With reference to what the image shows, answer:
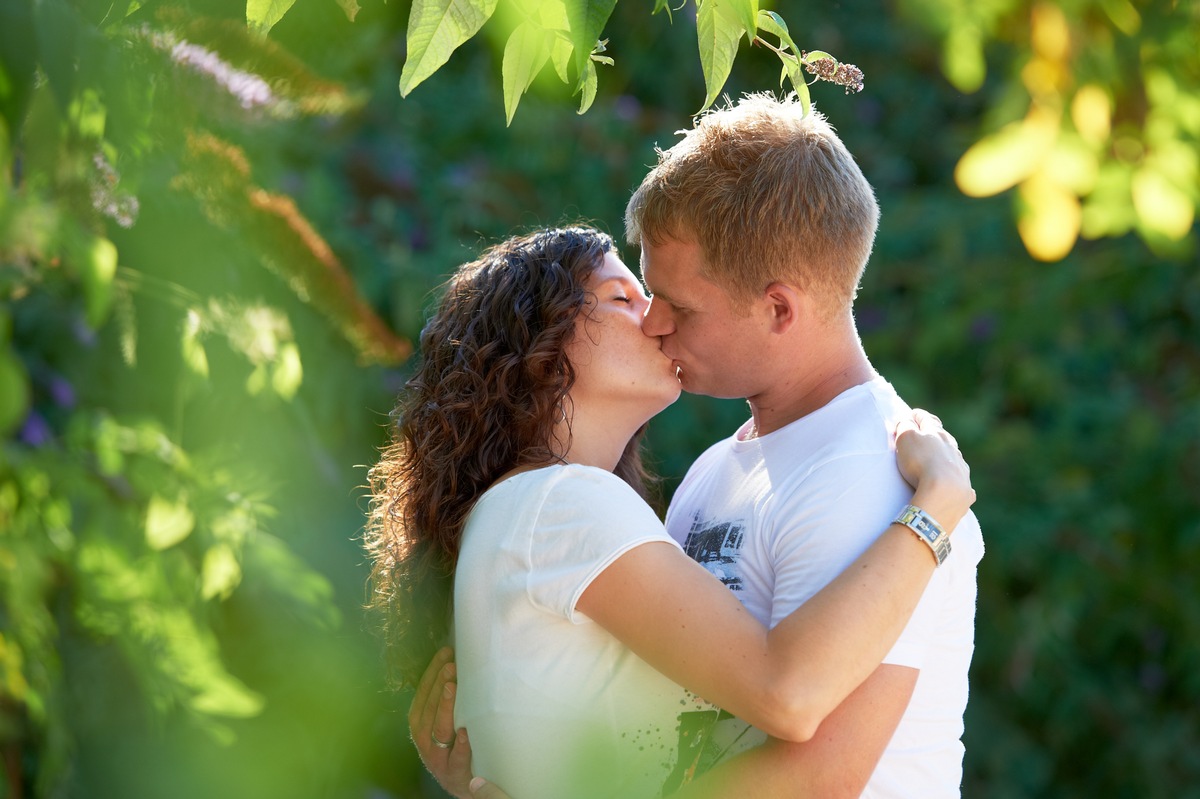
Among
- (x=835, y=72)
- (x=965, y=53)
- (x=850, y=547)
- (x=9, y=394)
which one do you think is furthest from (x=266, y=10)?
(x=965, y=53)

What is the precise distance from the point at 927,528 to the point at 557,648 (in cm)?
47

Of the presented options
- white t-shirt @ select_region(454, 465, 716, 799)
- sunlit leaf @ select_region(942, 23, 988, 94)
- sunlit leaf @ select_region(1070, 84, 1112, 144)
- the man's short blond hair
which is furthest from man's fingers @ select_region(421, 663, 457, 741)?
sunlit leaf @ select_region(942, 23, 988, 94)

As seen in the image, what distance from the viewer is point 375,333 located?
1.96 metres

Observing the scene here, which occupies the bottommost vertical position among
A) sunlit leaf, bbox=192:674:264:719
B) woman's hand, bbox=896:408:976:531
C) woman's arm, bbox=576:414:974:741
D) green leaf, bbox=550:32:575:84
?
sunlit leaf, bbox=192:674:264:719

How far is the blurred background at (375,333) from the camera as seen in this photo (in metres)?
1.50

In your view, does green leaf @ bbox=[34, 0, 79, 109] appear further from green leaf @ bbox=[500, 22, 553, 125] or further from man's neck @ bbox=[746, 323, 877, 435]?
man's neck @ bbox=[746, 323, 877, 435]

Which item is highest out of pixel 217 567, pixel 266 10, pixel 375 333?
pixel 266 10

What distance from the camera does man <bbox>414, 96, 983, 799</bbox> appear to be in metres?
1.53

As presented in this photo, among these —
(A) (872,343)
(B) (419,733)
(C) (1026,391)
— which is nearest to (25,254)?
(B) (419,733)

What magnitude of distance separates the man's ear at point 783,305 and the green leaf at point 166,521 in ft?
2.92

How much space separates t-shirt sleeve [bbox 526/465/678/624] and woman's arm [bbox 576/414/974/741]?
2 cm

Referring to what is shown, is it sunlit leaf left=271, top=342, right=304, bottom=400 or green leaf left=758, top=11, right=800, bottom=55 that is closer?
green leaf left=758, top=11, right=800, bottom=55

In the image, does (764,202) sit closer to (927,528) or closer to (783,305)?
(783,305)

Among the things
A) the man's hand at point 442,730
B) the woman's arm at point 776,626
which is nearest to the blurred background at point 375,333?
the man's hand at point 442,730
